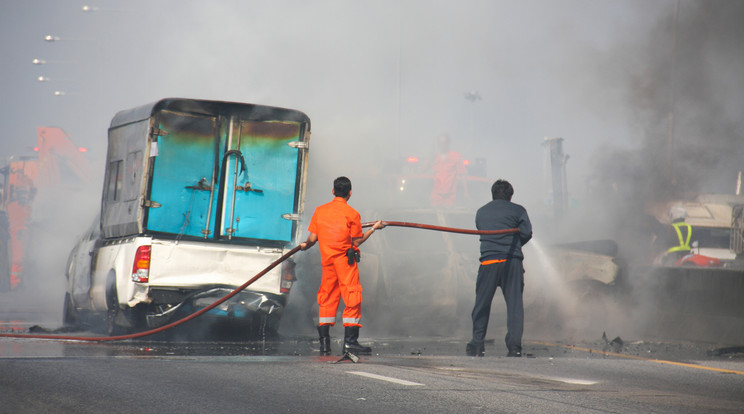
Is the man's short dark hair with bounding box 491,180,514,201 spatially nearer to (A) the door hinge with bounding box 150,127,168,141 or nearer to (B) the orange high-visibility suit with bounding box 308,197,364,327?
(B) the orange high-visibility suit with bounding box 308,197,364,327

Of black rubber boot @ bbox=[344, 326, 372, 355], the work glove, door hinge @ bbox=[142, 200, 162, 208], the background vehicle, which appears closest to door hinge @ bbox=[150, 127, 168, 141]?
door hinge @ bbox=[142, 200, 162, 208]

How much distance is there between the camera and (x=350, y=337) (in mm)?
8859

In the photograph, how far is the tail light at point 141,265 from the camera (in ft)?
33.9

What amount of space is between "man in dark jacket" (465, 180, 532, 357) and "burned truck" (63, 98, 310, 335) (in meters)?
2.47

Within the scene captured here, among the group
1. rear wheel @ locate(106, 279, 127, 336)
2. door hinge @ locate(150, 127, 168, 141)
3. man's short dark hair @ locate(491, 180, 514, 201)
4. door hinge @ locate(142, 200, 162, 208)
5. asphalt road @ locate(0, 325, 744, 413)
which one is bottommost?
asphalt road @ locate(0, 325, 744, 413)

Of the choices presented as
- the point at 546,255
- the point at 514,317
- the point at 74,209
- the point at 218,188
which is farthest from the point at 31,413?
the point at 74,209

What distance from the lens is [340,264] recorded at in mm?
8891

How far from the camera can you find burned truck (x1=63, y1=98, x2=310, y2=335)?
10.5 metres

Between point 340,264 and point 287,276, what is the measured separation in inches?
86.2

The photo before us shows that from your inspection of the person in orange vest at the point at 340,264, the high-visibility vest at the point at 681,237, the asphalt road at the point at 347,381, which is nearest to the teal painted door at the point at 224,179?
the asphalt road at the point at 347,381

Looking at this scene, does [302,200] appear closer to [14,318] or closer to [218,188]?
[218,188]

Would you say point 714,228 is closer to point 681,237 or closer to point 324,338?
point 681,237

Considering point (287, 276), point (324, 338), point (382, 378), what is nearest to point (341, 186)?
point (324, 338)

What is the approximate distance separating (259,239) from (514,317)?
10.8 feet
